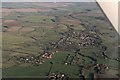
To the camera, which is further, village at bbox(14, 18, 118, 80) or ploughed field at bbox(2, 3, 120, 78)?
village at bbox(14, 18, 118, 80)

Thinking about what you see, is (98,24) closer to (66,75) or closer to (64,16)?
(64,16)

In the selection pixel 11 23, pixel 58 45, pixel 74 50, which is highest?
pixel 11 23

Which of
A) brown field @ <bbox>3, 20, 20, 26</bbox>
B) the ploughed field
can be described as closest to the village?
the ploughed field

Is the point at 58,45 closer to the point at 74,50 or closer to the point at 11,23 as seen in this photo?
the point at 74,50

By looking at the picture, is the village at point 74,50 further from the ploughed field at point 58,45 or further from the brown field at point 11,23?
the brown field at point 11,23

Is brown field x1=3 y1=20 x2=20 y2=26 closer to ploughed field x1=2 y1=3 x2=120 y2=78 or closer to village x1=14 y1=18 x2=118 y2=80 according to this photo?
ploughed field x1=2 y1=3 x2=120 y2=78

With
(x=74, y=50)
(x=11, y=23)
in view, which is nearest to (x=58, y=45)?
(x=74, y=50)

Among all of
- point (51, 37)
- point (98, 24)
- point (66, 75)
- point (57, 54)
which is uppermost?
point (98, 24)

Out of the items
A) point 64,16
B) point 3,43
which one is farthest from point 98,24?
point 3,43
